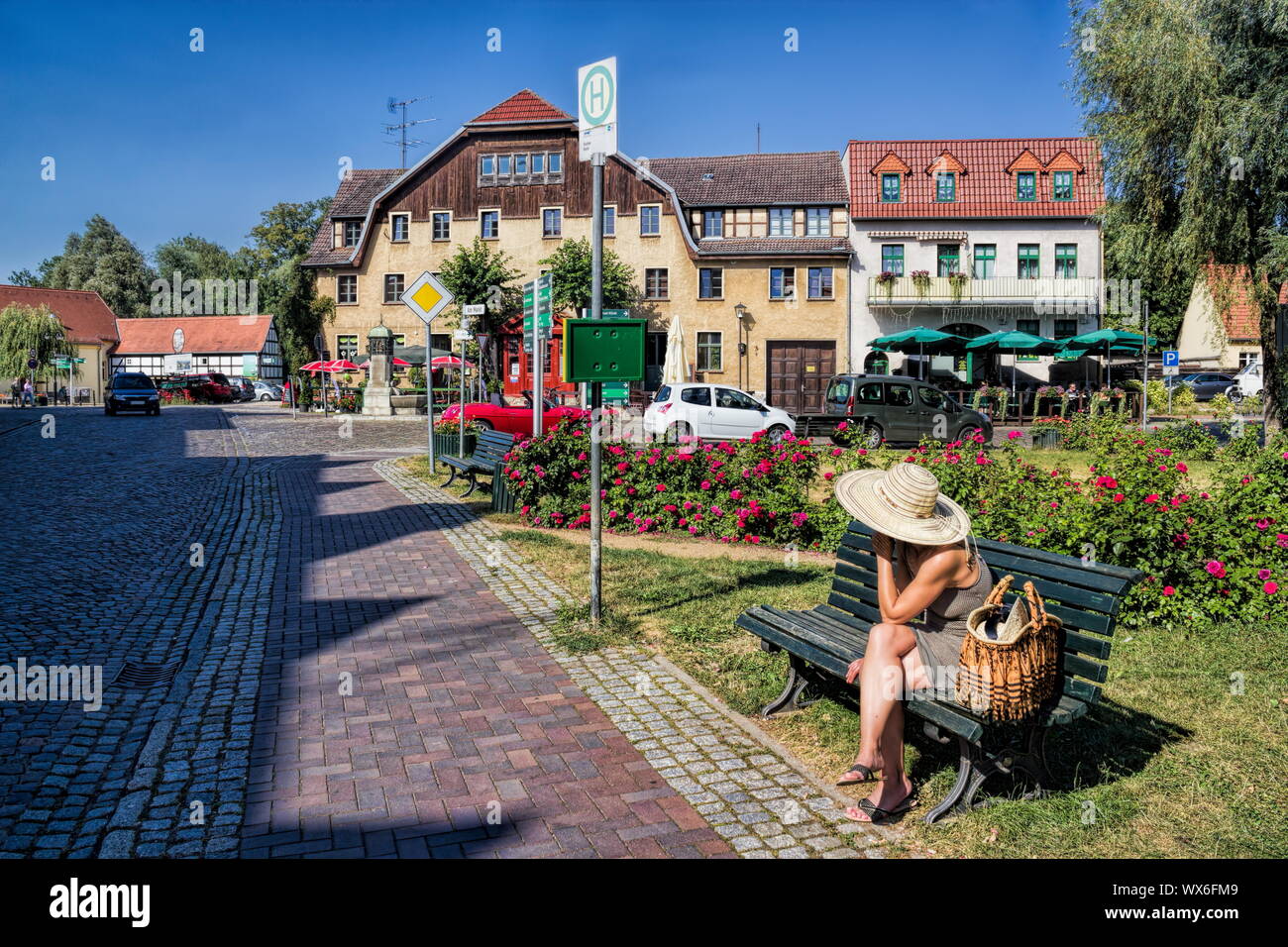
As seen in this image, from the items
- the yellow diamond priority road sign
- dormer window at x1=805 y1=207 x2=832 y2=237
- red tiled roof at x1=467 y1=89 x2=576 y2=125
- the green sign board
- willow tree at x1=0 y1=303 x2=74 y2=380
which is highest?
red tiled roof at x1=467 y1=89 x2=576 y2=125

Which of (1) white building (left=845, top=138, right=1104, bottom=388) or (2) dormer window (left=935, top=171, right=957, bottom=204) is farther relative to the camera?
(2) dormer window (left=935, top=171, right=957, bottom=204)

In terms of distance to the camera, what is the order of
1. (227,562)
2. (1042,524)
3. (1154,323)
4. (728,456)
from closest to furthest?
(1042,524), (227,562), (728,456), (1154,323)

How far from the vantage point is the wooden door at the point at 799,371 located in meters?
43.9

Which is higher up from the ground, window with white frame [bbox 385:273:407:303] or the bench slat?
window with white frame [bbox 385:273:407:303]

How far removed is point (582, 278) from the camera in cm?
4300

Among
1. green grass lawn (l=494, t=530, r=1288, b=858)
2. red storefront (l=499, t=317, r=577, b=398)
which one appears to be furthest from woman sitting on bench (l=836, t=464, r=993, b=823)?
red storefront (l=499, t=317, r=577, b=398)

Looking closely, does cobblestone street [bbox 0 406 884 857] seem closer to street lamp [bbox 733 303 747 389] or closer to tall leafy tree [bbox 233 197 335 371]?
street lamp [bbox 733 303 747 389]

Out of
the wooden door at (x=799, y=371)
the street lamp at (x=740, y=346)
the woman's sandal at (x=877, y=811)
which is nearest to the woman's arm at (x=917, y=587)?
the woman's sandal at (x=877, y=811)

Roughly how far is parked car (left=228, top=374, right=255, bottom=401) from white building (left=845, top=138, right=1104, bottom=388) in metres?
43.4

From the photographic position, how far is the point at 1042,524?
307 inches

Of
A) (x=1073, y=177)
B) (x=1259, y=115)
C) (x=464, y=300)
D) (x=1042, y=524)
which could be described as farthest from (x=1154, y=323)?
(x=1042, y=524)

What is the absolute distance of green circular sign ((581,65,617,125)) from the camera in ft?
23.8

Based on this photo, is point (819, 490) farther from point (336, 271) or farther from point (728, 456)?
point (336, 271)
